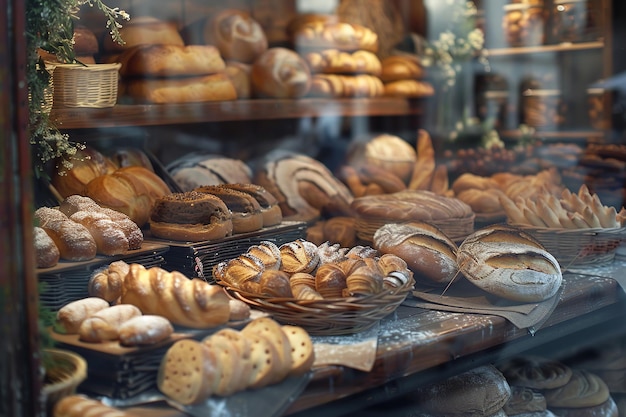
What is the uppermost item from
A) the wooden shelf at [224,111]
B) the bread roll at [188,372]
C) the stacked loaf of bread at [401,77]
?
the stacked loaf of bread at [401,77]

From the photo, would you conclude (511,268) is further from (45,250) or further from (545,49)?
(545,49)

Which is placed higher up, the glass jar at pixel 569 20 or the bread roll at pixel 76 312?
the glass jar at pixel 569 20

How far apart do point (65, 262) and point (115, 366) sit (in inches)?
18.8

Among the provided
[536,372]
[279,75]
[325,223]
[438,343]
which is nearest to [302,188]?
[325,223]

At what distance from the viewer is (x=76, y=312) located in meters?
1.97

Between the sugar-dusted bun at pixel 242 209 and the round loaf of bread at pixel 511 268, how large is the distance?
0.68 metres

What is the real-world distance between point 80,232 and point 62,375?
0.54m

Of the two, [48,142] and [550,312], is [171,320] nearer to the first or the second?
[48,142]

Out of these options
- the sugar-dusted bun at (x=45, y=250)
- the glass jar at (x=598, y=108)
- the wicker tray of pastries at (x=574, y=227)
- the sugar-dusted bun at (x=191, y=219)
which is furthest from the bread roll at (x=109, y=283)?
the glass jar at (x=598, y=108)

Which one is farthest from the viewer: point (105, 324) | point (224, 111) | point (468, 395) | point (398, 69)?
point (398, 69)

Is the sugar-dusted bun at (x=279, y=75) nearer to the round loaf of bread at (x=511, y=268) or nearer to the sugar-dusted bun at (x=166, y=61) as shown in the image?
the sugar-dusted bun at (x=166, y=61)

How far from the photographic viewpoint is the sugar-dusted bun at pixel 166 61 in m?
3.23

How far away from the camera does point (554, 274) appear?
2.54 metres

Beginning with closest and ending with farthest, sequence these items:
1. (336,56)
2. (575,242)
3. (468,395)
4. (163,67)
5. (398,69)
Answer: (468,395) < (575,242) < (163,67) < (336,56) < (398,69)
